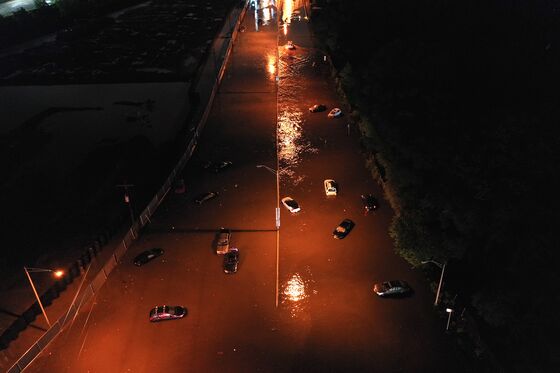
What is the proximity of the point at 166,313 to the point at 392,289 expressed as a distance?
51.6 ft

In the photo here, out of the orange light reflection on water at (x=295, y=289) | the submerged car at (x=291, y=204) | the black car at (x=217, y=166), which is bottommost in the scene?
the orange light reflection on water at (x=295, y=289)

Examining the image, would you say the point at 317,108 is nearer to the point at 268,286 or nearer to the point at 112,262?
the point at 268,286

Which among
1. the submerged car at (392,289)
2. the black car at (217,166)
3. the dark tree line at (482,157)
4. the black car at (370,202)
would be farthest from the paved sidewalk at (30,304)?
the dark tree line at (482,157)

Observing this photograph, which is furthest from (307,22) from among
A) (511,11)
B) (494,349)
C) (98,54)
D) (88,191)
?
(494,349)

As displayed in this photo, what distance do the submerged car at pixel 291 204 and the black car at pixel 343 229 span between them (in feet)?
14.6

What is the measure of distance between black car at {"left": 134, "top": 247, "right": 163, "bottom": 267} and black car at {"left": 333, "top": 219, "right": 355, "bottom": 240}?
47.4ft

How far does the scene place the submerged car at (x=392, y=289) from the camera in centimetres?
3062

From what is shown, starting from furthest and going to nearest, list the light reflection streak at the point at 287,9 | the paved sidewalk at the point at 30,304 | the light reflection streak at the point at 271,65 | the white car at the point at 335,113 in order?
the light reflection streak at the point at 287,9, the light reflection streak at the point at 271,65, the white car at the point at 335,113, the paved sidewalk at the point at 30,304

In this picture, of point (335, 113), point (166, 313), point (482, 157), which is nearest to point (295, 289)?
point (166, 313)

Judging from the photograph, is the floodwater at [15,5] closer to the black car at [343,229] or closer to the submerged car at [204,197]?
the submerged car at [204,197]

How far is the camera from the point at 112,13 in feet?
388

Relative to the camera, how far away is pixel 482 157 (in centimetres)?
2625

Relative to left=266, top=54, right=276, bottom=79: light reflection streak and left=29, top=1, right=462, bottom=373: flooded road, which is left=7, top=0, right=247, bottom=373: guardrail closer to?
left=29, top=1, right=462, bottom=373: flooded road

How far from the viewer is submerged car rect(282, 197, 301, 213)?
39341 mm
